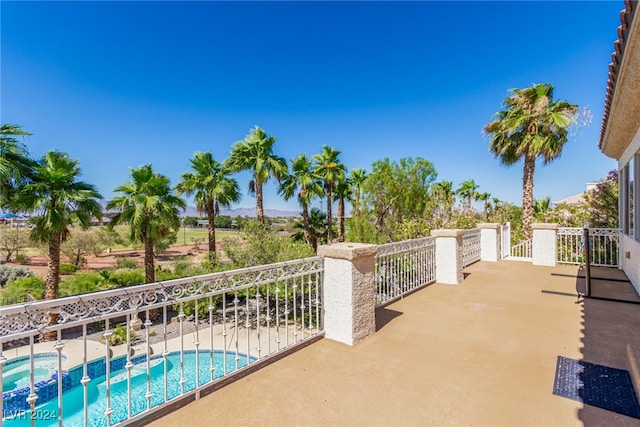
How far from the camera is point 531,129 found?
12.7 m

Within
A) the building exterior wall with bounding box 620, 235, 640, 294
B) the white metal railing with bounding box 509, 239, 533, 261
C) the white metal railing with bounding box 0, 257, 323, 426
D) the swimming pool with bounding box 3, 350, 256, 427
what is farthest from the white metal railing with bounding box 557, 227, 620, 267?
the swimming pool with bounding box 3, 350, 256, 427

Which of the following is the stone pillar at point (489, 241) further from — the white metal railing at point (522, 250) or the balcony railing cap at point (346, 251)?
the balcony railing cap at point (346, 251)

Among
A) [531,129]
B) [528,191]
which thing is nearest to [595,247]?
[528,191]

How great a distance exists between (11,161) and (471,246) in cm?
1521

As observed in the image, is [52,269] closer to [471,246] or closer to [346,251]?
[346,251]

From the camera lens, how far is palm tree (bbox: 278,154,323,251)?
20812 millimetres

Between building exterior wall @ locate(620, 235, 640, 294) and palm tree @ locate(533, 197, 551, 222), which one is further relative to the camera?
palm tree @ locate(533, 197, 551, 222)

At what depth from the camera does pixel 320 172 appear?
21219 mm

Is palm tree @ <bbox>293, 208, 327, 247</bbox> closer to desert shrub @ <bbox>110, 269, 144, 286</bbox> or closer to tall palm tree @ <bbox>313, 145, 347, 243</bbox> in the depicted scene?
tall palm tree @ <bbox>313, 145, 347, 243</bbox>

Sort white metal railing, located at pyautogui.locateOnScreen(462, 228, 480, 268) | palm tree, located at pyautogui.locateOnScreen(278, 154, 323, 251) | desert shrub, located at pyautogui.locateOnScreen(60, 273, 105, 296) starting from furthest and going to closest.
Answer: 1. palm tree, located at pyautogui.locateOnScreen(278, 154, 323, 251)
2. desert shrub, located at pyautogui.locateOnScreen(60, 273, 105, 296)
3. white metal railing, located at pyautogui.locateOnScreen(462, 228, 480, 268)

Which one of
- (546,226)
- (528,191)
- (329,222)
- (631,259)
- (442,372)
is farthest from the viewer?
(329,222)

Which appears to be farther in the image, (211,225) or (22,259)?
(22,259)

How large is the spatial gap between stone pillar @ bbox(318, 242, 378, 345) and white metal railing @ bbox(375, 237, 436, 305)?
1.19 m

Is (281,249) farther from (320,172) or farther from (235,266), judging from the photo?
(320,172)
